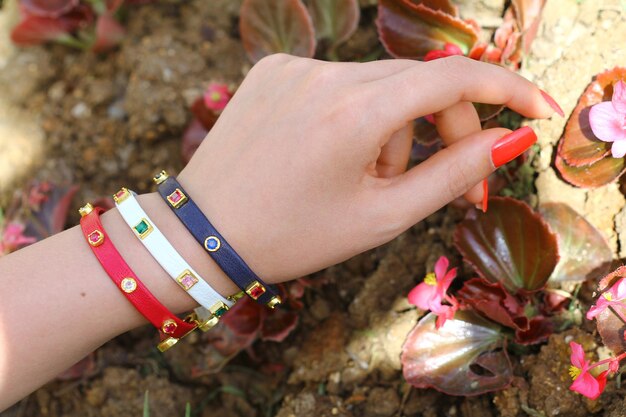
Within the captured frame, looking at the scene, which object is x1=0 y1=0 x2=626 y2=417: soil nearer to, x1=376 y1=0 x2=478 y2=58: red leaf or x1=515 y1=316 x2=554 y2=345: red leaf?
x1=515 y1=316 x2=554 y2=345: red leaf

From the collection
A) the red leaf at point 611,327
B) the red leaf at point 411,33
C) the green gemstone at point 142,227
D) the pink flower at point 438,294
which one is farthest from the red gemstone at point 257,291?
the red leaf at point 411,33

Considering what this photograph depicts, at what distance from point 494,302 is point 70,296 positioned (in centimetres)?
76

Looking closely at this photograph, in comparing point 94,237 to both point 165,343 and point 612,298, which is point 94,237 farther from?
point 612,298

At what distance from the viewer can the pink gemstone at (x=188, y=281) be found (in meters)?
1.12

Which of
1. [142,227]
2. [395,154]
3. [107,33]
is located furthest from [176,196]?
[107,33]

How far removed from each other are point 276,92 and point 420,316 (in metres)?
0.59

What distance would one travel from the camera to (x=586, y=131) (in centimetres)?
130

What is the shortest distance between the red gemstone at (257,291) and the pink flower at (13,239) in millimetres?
817

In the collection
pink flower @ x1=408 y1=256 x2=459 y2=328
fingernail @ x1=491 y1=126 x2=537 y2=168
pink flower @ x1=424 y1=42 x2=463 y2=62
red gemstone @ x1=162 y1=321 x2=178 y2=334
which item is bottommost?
pink flower @ x1=408 y1=256 x2=459 y2=328

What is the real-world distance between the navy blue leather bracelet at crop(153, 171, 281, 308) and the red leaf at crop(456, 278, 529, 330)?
407mm

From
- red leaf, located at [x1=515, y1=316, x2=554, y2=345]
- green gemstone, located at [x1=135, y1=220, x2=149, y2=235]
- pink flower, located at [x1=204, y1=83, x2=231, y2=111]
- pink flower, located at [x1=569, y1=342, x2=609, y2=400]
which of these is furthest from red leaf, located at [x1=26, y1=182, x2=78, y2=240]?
pink flower, located at [x1=569, y1=342, x2=609, y2=400]

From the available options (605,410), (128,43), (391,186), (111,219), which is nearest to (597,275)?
(605,410)

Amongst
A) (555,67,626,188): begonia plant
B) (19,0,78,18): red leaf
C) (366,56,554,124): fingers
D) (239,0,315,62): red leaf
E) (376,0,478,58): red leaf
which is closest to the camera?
(366,56,554,124): fingers

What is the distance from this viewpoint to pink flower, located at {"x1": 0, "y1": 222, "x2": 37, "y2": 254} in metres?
1.69
